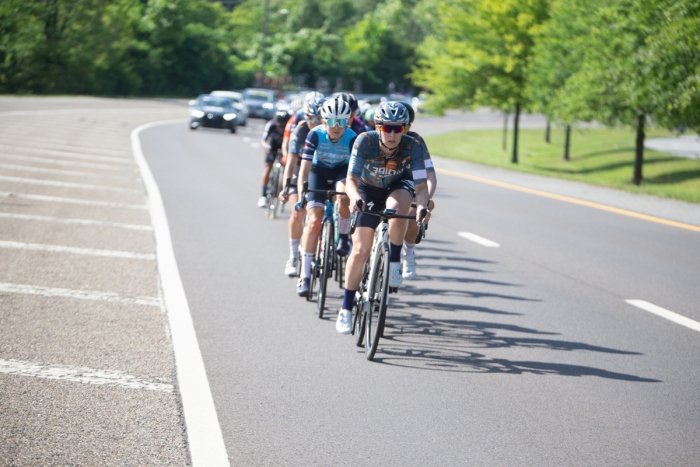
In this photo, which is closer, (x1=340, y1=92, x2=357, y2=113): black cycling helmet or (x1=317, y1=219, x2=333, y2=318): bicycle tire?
(x1=317, y1=219, x2=333, y2=318): bicycle tire

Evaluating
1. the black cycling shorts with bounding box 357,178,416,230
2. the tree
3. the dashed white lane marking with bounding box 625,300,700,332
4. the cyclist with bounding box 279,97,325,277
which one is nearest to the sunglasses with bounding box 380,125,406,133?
the black cycling shorts with bounding box 357,178,416,230

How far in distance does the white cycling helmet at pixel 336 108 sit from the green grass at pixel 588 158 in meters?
13.8

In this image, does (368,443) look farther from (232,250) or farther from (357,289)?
(232,250)

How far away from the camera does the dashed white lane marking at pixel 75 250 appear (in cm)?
1000

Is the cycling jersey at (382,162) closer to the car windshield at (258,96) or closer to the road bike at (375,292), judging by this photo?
the road bike at (375,292)

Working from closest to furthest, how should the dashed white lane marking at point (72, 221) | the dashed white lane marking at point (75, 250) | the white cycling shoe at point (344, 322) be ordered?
1. the white cycling shoe at point (344, 322)
2. the dashed white lane marking at point (75, 250)
3. the dashed white lane marking at point (72, 221)

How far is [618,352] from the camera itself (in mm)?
7082

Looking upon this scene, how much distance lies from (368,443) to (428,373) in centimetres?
148

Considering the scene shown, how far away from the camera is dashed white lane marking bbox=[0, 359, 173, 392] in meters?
5.62

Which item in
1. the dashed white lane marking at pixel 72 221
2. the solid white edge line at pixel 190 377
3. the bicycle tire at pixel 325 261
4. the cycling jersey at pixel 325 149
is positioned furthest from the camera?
the dashed white lane marking at pixel 72 221

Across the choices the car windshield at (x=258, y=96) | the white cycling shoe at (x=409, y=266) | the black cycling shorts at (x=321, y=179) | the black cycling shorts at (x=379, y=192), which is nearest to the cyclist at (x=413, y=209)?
the white cycling shoe at (x=409, y=266)

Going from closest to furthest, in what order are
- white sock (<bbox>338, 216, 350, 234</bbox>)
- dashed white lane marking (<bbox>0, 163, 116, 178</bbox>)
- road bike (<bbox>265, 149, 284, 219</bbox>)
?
1. white sock (<bbox>338, 216, 350, 234</bbox>)
2. road bike (<bbox>265, 149, 284, 219</bbox>)
3. dashed white lane marking (<bbox>0, 163, 116, 178</bbox>)

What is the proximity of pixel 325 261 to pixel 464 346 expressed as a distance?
151 cm

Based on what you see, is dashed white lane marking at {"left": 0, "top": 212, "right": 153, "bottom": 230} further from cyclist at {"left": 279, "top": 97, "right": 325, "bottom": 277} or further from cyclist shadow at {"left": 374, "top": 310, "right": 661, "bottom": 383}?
cyclist shadow at {"left": 374, "top": 310, "right": 661, "bottom": 383}
